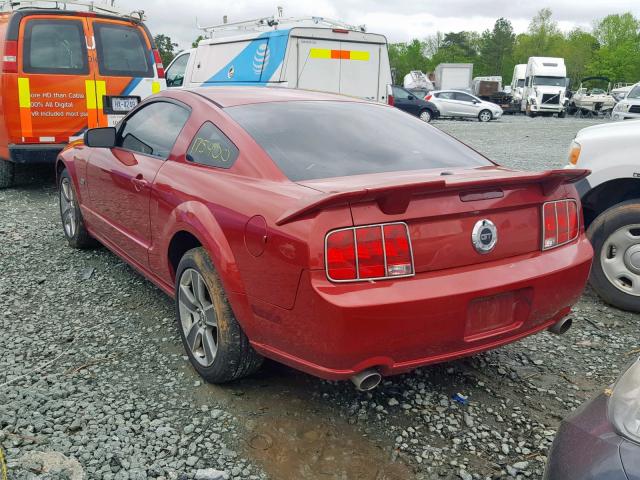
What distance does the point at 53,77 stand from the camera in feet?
24.0

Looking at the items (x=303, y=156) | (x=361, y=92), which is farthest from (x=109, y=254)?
(x=361, y=92)

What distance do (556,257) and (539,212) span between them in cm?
24

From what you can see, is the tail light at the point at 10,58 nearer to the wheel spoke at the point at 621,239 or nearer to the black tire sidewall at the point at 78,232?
the black tire sidewall at the point at 78,232

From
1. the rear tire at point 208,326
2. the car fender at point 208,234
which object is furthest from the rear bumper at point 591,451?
the rear tire at point 208,326

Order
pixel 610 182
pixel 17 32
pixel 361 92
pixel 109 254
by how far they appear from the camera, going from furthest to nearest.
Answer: pixel 361 92, pixel 17 32, pixel 109 254, pixel 610 182

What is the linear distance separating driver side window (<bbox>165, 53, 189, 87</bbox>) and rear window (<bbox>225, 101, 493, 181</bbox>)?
11625 millimetres

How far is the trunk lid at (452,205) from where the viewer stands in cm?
240

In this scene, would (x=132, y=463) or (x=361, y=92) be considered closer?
(x=132, y=463)

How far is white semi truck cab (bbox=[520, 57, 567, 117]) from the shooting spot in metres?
32.8

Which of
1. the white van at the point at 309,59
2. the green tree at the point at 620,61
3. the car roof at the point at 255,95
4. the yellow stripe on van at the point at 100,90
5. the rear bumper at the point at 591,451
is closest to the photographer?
the rear bumper at the point at 591,451

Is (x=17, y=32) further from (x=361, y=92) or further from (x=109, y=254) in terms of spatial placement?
(x=361, y=92)

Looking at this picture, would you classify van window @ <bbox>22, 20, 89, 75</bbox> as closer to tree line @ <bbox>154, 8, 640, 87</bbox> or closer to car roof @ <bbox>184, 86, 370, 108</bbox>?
car roof @ <bbox>184, 86, 370, 108</bbox>

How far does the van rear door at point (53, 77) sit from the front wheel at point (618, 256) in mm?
6141

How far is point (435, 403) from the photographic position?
3039 mm
